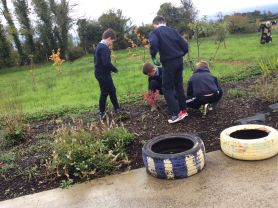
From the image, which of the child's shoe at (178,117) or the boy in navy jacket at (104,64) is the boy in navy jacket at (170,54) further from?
the boy in navy jacket at (104,64)

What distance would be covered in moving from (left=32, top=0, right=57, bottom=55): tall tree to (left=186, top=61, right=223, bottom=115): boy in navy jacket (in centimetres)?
2559

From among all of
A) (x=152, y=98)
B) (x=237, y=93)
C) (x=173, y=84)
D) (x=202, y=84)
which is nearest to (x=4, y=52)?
(x=152, y=98)

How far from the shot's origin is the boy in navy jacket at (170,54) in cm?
615

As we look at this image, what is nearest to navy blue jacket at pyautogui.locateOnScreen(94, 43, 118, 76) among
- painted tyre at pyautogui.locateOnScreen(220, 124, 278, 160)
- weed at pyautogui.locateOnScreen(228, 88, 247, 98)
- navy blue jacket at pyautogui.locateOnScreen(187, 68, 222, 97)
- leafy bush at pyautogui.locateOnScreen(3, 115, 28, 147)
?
navy blue jacket at pyautogui.locateOnScreen(187, 68, 222, 97)

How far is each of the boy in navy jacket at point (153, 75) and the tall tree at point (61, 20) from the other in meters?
23.5

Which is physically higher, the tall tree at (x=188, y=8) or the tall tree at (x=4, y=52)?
the tall tree at (x=188, y=8)

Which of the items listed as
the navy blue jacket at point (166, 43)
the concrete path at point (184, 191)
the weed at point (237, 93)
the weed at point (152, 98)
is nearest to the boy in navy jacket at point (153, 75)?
the weed at point (152, 98)

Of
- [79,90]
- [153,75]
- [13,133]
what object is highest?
[153,75]

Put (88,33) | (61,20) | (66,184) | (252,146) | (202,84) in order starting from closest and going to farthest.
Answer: (252,146), (66,184), (202,84), (61,20), (88,33)

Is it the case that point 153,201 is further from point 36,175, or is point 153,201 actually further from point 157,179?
point 36,175

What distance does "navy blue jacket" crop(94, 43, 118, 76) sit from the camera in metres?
7.05

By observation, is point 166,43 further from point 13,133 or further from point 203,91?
point 13,133

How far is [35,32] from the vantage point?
31.2 meters

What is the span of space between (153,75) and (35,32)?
25.8 meters
